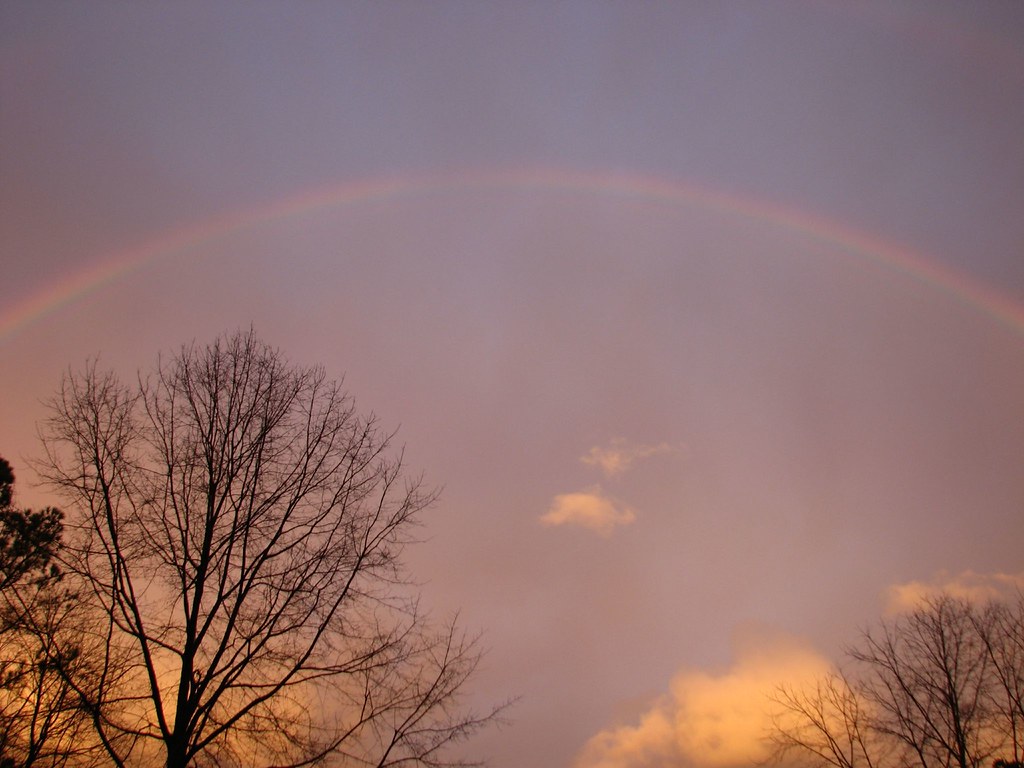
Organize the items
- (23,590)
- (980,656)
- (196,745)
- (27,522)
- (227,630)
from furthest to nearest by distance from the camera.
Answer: (980,656), (27,522), (23,590), (227,630), (196,745)

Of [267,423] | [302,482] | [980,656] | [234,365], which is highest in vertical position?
[234,365]

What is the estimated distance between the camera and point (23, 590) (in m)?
8.50

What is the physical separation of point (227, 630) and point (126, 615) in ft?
3.59

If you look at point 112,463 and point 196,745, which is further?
point 112,463

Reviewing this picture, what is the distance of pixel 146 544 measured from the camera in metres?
7.64

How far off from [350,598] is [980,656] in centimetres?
1976

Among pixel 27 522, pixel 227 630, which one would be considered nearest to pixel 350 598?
pixel 227 630

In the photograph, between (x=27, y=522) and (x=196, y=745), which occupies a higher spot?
(x=27, y=522)

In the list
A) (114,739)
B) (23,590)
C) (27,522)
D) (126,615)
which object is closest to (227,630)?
(126,615)

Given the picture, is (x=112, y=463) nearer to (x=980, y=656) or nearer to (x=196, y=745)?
(x=196, y=745)

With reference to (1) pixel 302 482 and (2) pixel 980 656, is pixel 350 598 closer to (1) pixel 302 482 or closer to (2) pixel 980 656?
(1) pixel 302 482

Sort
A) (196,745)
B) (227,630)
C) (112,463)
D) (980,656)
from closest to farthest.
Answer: (196,745) < (227,630) < (112,463) < (980,656)

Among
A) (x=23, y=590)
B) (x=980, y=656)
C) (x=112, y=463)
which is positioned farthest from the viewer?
(x=980, y=656)

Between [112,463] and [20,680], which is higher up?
[112,463]
